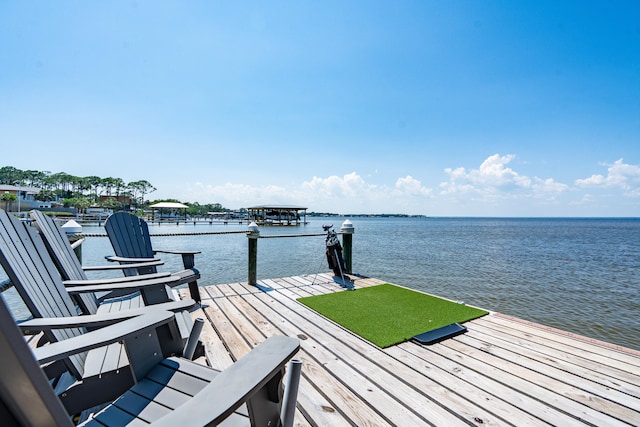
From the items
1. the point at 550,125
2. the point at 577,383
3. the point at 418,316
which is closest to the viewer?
the point at 577,383

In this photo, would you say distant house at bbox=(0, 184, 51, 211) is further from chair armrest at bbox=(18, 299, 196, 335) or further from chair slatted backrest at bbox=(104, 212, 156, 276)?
chair armrest at bbox=(18, 299, 196, 335)

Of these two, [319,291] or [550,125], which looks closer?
[319,291]

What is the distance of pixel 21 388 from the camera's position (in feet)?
1.34

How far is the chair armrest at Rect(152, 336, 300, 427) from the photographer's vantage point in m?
0.55

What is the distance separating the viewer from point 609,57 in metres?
8.98

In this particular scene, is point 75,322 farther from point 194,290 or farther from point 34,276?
point 194,290

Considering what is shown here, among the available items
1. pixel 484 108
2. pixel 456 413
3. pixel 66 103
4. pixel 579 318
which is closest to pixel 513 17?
pixel 484 108

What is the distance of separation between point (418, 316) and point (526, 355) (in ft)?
3.21

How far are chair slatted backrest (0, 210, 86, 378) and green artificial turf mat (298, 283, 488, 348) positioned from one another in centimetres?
208

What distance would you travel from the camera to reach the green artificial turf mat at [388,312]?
262 centimetres

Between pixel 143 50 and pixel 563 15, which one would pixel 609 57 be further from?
pixel 143 50

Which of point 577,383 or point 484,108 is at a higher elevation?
point 484,108

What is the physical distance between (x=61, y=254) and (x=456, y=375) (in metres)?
2.89

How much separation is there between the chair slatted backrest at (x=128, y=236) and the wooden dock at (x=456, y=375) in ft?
3.02
